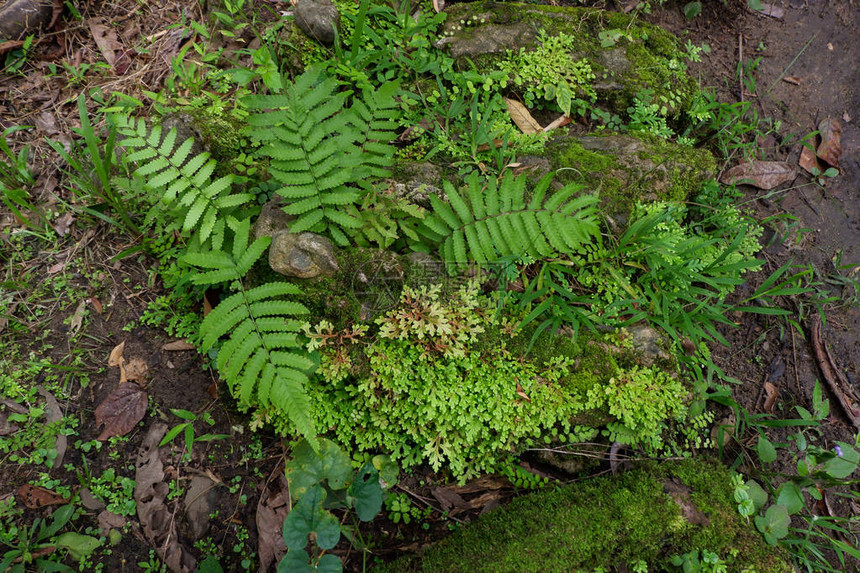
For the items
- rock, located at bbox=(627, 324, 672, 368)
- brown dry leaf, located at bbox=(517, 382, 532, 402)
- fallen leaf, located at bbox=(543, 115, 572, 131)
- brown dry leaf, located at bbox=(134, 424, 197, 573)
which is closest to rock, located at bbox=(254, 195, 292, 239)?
brown dry leaf, located at bbox=(134, 424, 197, 573)

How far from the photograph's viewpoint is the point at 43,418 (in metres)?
2.96

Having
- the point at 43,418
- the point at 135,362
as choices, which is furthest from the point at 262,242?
the point at 43,418

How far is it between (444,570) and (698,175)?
3541 mm

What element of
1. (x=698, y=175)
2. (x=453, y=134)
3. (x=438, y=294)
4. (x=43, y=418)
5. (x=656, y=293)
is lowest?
(x=43, y=418)

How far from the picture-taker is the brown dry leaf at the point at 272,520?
2.79m

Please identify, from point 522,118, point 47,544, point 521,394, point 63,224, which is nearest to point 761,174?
point 522,118

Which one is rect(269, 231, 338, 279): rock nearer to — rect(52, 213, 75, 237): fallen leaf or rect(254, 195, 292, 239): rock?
rect(254, 195, 292, 239): rock

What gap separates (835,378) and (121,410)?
5.47 meters

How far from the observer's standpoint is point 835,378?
389 cm

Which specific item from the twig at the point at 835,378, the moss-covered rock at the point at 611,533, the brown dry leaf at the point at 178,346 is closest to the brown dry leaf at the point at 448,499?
the moss-covered rock at the point at 611,533

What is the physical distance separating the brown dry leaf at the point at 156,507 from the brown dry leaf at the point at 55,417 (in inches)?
17.8

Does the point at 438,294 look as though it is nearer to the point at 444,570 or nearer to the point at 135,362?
the point at 444,570

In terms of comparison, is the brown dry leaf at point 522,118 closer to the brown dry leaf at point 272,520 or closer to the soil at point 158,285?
the soil at point 158,285

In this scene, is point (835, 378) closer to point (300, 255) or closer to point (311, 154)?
point (300, 255)
